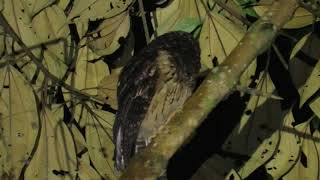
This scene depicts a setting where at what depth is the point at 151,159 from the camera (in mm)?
941

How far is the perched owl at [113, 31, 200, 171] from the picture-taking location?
1.52m

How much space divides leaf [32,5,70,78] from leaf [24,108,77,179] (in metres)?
0.12

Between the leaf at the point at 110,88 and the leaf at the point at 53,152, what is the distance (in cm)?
12

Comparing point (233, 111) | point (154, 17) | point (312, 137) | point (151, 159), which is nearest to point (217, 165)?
point (233, 111)

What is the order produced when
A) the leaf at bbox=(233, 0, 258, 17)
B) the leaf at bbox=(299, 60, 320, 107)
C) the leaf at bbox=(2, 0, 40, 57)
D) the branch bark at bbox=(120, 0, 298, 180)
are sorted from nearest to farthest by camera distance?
the branch bark at bbox=(120, 0, 298, 180) < the leaf at bbox=(299, 60, 320, 107) < the leaf at bbox=(233, 0, 258, 17) < the leaf at bbox=(2, 0, 40, 57)

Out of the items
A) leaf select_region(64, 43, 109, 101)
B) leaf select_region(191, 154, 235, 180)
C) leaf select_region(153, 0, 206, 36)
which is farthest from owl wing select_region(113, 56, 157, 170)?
leaf select_region(191, 154, 235, 180)

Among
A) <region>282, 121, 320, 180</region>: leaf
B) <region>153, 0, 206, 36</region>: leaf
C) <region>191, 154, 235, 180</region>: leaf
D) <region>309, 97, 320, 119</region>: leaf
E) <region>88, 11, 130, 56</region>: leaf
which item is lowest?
<region>191, 154, 235, 180</region>: leaf

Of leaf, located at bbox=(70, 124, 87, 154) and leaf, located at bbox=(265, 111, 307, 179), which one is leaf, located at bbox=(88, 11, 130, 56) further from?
leaf, located at bbox=(265, 111, 307, 179)

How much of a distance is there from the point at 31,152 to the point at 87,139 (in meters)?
0.15

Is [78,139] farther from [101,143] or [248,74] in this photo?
[248,74]

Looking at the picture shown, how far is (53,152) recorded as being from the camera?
175 cm

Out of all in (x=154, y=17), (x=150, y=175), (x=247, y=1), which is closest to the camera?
(x=150, y=175)

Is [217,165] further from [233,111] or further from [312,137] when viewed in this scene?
[312,137]

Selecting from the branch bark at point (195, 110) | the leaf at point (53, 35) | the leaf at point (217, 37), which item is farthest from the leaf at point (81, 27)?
the branch bark at point (195, 110)
